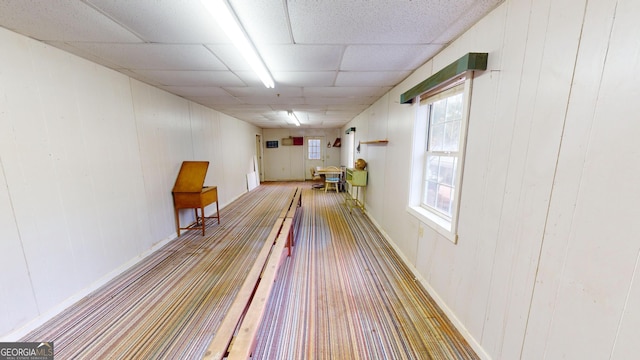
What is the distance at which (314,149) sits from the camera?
9.56m

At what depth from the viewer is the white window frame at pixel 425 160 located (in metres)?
1.65

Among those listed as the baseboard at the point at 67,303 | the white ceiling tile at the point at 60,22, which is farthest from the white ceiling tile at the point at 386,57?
the baseboard at the point at 67,303

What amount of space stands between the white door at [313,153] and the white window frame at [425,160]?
7183 millimetres

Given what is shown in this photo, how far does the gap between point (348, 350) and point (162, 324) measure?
5.04ft

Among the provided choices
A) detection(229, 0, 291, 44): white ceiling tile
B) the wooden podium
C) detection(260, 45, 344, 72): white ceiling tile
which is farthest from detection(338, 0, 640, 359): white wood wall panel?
the wooden podium

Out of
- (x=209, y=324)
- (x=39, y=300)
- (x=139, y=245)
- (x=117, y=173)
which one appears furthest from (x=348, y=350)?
(x=117, y=173)

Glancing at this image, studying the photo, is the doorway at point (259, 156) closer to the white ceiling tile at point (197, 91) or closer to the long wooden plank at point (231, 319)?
the white ceiling tile at point (197, 91)

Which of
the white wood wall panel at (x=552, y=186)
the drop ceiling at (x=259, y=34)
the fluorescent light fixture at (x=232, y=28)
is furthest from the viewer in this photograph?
the drop ceiling at (x=259, y=34)

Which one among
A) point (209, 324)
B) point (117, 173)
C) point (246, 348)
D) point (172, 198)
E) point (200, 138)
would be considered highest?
point (200, 138)

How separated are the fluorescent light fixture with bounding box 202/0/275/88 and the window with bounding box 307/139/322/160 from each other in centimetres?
730

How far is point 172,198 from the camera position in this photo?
11.4 feet

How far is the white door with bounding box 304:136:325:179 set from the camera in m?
9.48

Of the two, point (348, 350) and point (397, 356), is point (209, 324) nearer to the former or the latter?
point (348, 350)

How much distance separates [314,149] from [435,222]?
7860mm
